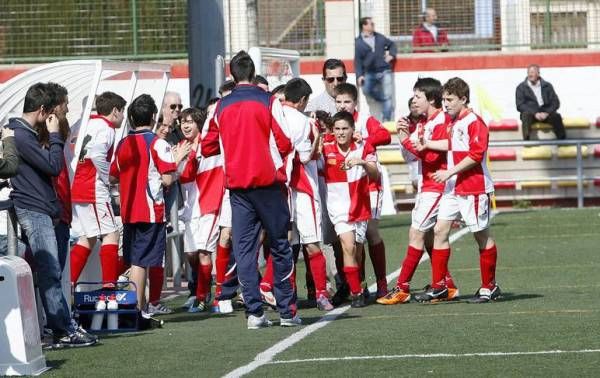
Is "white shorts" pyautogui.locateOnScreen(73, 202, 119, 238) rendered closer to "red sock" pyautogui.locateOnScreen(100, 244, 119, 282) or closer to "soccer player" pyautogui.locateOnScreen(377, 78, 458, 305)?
"red sock" pyautogui.locateOnScreen(100, 244, 119, 282)

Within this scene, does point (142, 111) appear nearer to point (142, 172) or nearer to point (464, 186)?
point (142, 172)

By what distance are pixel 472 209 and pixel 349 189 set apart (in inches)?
41.3

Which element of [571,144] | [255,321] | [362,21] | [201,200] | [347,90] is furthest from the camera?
[362,21]

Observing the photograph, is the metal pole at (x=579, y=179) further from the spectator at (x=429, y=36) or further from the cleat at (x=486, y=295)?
the cleat at (x=486, y=295)

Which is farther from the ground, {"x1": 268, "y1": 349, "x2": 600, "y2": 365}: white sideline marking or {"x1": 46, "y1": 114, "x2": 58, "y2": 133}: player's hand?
{"x1": 46, "y1": 114, "x2": 58, "y2": 133}: player's hand

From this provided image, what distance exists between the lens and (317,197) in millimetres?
12609

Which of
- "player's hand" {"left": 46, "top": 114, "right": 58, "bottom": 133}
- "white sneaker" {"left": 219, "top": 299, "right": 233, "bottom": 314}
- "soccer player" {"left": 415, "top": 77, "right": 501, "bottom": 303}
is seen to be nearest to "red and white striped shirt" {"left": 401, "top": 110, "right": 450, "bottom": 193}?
"soccer player" {"left": 415, "top": 77, "right": 501, "bottom": 303}

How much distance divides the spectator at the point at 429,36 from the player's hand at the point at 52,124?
1906 cm

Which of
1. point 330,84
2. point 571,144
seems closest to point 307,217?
point 330,84

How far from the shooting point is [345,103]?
43.2 feet

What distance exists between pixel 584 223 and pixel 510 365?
13.0 metres

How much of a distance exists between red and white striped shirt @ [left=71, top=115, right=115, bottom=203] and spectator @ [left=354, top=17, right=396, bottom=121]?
14.8 meters

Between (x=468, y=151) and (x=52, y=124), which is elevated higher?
(x=52, y=124)

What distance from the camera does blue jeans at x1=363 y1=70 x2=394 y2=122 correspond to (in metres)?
28.2
